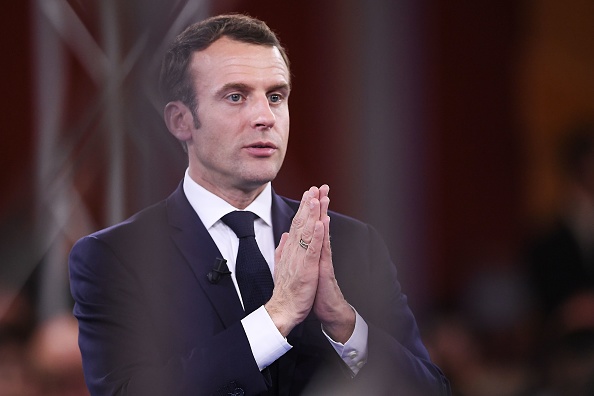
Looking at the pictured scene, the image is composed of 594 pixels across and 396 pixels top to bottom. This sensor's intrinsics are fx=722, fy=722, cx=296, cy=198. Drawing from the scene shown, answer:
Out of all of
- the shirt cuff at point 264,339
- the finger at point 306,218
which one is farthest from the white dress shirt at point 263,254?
the finger at point 306,218

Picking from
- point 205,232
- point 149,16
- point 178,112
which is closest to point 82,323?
point 205,232

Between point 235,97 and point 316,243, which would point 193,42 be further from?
point 316,243

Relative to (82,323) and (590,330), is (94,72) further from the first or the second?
(590,330)

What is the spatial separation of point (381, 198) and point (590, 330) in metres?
0.48

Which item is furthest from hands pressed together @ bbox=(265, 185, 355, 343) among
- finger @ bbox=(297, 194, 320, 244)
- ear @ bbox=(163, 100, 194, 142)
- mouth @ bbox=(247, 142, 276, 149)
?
ear @ bbox=(163, 100, 194, 142)

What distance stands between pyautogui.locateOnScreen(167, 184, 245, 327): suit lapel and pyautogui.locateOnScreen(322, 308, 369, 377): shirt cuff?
0.42 feet

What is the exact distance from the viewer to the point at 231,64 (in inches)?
37.2

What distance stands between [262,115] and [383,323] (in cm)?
33

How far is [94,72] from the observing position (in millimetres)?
1014

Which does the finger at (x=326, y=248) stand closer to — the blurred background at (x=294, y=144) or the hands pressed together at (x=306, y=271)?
the hands pressed together at (x=306, y=271)

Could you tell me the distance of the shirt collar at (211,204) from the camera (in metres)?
0.99

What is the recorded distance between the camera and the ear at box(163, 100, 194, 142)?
98 centimetres

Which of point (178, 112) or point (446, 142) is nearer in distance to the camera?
point (178, 112)

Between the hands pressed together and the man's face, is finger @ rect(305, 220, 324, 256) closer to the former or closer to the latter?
the hands pressed together
